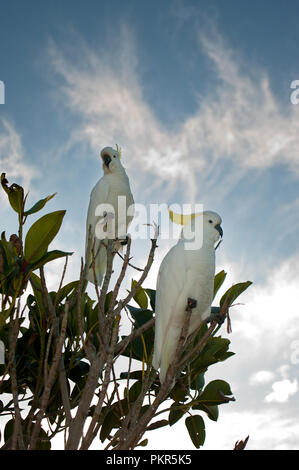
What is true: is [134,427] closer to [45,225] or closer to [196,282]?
[196,282]

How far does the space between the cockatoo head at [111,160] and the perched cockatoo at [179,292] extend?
4.03ft

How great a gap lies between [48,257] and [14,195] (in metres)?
0.36

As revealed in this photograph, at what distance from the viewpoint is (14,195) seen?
2.06 meters

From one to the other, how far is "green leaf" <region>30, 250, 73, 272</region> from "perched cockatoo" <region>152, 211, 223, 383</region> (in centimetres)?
51

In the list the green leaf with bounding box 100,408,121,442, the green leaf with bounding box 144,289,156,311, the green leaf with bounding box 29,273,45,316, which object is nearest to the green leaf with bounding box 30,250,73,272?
the green leaf with bounding box 29,273,45,316

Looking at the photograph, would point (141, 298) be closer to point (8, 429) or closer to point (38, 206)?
point (38, 206)

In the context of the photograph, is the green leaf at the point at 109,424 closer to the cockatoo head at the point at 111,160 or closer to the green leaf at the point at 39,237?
the green leaf at the point at 39,237

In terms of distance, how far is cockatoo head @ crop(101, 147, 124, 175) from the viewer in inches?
124

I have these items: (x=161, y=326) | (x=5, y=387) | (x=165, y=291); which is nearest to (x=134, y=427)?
(x=161, y=326)

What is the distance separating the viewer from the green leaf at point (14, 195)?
2046 millimetres

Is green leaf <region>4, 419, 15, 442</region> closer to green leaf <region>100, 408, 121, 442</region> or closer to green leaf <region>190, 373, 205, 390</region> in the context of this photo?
green leaf <region>100, 408, 121, 442</region>

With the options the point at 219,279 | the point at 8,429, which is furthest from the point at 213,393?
the point at 8,429
